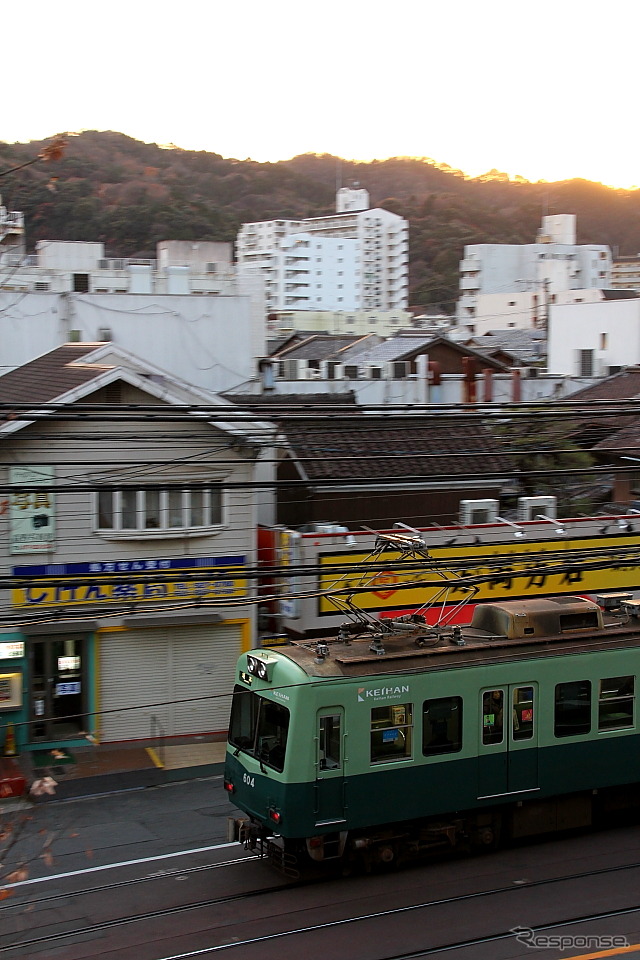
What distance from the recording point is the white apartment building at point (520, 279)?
8331 cm

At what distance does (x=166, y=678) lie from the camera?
703 inches

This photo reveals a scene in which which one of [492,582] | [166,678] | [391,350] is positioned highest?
[391,350]

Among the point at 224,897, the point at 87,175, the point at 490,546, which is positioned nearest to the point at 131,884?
the point at 224,897

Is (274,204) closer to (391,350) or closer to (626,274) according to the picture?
(626,274)

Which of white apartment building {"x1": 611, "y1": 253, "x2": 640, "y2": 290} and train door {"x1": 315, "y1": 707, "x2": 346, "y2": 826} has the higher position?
white apartment building {"x1": 611, "y1": 253, "x2": 640, "y2": 290}

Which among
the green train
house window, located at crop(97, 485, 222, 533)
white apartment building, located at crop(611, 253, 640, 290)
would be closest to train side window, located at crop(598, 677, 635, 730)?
the green train

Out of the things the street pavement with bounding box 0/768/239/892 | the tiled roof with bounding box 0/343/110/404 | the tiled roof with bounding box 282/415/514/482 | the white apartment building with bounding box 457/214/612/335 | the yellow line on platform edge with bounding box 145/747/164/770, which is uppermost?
the white apartment building with bounding box 457/214/612/335

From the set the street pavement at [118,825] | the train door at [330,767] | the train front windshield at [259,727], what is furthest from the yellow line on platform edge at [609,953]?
the street pavement at [118,825]

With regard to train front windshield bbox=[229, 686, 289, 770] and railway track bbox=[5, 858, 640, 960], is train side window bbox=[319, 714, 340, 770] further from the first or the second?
railway track bbox=[5, 858, 640, 960]

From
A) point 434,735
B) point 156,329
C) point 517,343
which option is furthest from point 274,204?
point 434,735

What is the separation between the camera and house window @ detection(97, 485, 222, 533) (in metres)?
17.4

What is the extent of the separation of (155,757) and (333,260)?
91645 mm

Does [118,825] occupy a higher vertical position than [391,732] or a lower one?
lower

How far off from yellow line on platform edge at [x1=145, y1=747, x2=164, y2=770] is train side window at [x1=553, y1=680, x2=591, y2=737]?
7109 mm
